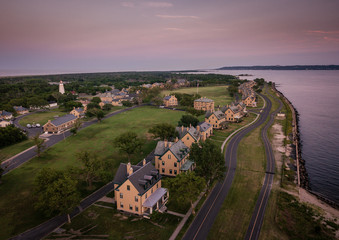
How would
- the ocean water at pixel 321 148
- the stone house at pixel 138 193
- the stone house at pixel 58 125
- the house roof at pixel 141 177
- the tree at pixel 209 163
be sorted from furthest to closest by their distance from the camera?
the stone house at pixel 58 125 → the ocean water at pixel 321 148 → the tree at pixel 209 163 → the house roof at pixel 141 177 → the stone house at pixel 138 193

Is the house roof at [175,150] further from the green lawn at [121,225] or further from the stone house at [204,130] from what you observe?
the stone house at [204,130]

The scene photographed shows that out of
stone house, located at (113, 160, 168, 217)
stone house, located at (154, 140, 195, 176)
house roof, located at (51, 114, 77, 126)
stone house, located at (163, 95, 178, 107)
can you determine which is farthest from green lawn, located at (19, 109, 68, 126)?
stone house, located at (113, 160, 168, 217)

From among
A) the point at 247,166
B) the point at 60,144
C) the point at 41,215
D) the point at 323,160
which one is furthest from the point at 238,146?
the point at 60,144

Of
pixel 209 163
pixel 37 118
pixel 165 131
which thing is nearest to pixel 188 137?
pixel 165 131

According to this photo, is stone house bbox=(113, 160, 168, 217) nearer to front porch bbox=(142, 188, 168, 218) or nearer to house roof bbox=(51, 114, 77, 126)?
front porch bbox=(142, 188, 168, 218)

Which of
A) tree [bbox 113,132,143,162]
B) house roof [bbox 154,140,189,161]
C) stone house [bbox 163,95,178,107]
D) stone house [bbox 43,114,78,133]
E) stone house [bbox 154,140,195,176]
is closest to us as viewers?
stone house [bbox 154,140,195,176]

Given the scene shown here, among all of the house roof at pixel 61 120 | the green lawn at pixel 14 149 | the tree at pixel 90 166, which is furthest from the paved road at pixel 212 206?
the house roof at pixel 61 120

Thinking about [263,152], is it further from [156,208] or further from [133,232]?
[133,232]
